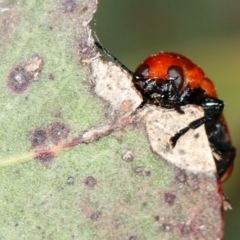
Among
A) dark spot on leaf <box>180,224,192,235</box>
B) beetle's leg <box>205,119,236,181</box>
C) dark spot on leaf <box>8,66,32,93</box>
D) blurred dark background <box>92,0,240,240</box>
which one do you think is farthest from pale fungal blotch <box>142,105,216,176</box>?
blurred dark background <box>92,0,240,240</box>

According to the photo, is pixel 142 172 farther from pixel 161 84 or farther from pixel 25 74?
pixel 161 84

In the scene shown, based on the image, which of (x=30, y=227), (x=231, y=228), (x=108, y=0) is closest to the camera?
(x=30, y=227)

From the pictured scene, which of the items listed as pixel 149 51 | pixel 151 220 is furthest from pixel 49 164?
pixel 149 51

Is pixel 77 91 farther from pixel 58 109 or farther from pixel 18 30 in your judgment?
pixel 18 30

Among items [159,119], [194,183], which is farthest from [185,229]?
[159,119]

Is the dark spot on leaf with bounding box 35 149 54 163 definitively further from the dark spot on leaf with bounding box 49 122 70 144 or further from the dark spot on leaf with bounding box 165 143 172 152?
the dark spot on leaf with bounding box 165 143 172 152

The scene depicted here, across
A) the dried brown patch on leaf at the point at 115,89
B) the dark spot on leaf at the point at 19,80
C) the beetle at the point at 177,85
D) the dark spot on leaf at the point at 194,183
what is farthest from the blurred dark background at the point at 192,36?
the dark spot on leaf at the point at 194,183

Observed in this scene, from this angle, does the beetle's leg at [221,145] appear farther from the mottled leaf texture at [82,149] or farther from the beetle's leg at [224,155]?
the mottled leaf texture at [82,149]
